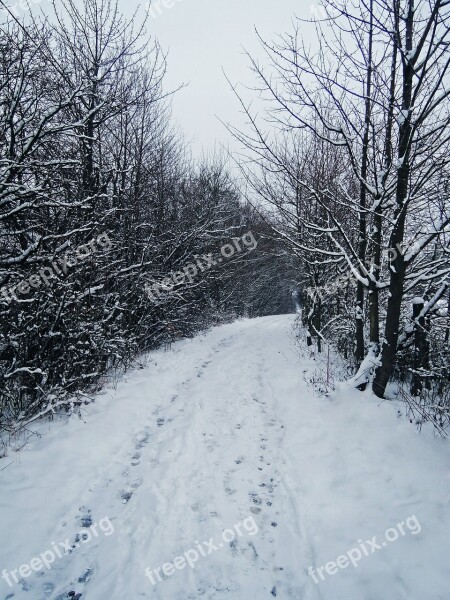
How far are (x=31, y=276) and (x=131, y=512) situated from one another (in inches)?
141

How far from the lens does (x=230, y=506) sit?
3361 mm

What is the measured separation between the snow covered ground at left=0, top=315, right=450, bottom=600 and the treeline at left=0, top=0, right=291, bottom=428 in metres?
1.16

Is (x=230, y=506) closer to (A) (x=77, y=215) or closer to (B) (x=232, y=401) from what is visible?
(B) (x=232, y=401)

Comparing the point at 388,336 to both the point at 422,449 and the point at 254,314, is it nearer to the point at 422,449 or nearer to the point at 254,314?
the point at 422,449

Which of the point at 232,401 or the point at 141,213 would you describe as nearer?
the point at 232,401

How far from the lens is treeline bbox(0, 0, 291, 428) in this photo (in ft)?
15.2

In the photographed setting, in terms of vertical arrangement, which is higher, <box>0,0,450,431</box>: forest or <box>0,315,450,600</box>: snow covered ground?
<box>0,0,450,431</box>: forest

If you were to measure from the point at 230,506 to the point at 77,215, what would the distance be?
5.57 metres

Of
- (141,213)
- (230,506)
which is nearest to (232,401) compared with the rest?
(230,506)

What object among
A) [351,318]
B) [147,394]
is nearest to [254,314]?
[351,318]

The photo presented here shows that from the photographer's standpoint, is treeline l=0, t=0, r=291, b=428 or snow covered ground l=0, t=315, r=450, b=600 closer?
snow covered ground l=0, t=315, r=450, b=600

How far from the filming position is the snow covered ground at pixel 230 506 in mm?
2551

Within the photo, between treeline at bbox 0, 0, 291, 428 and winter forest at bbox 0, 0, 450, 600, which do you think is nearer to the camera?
winter forest at bbox 0, 0, 450, 600

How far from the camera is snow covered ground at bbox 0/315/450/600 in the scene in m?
2.55
